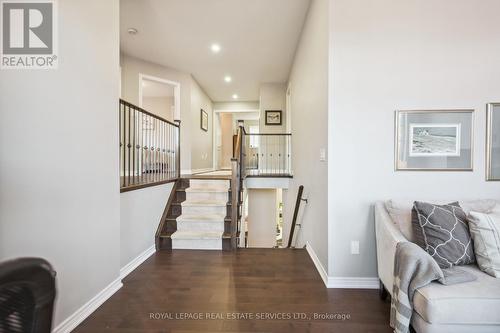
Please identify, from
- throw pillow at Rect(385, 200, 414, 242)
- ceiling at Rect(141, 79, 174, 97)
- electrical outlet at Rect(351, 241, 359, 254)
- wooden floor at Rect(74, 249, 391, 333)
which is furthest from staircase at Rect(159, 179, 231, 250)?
ceiling at Rect(141, 79, 174, 97)

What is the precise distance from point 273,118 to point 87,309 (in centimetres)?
599

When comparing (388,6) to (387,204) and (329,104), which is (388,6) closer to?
(329,104)

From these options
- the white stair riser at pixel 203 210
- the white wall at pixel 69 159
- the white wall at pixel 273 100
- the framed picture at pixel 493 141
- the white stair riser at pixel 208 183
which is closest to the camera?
the white wall at pixel 69 159

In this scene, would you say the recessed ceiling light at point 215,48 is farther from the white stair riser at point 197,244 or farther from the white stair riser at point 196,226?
the white stair riser at point 197,244

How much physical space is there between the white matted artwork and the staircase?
247cm

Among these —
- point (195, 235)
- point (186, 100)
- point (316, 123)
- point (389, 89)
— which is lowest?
point (195, 235)

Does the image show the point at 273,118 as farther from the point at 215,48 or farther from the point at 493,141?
the point at 493,141

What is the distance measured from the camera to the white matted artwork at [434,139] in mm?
2244

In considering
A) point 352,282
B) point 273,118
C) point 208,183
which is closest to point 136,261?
point 208,183

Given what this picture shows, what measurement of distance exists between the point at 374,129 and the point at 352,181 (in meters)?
0.54

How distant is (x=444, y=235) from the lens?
5.78 ft

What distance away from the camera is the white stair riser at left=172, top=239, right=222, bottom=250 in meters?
3.32

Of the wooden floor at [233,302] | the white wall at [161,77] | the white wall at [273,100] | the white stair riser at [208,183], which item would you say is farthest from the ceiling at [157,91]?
the wooden floor at [233,302]

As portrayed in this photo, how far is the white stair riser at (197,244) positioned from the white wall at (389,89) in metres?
1.62
